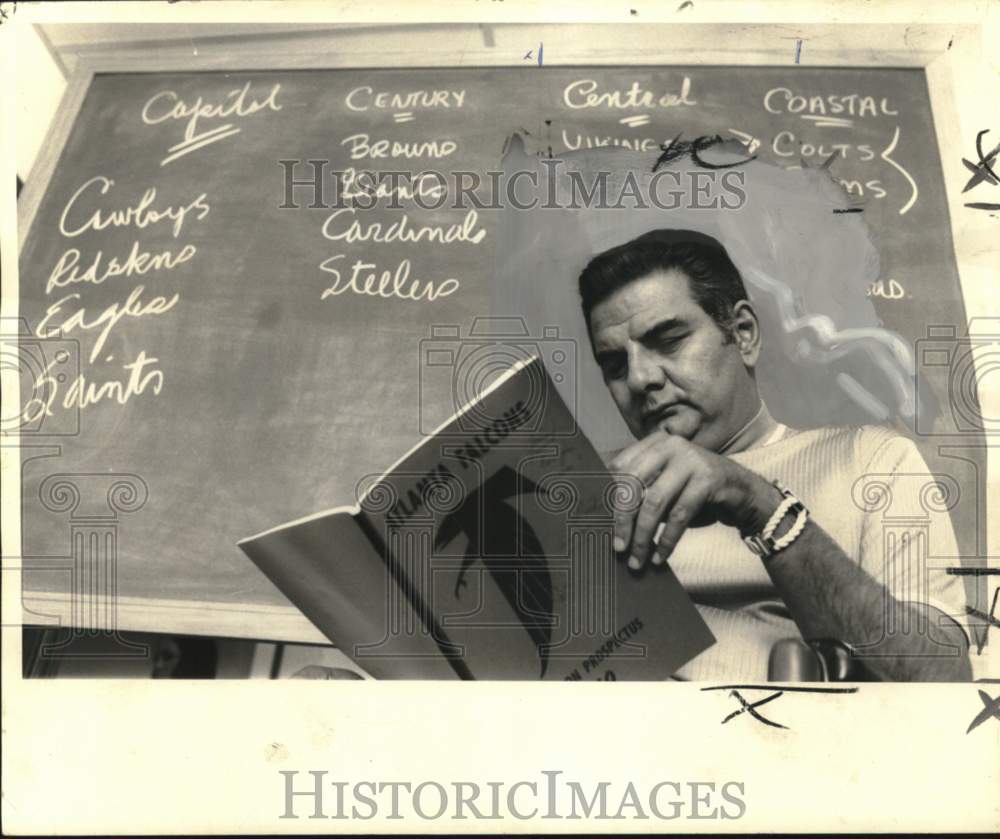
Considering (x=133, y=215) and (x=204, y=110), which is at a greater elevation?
(x=204, y=110)

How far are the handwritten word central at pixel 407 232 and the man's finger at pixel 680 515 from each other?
70 cm

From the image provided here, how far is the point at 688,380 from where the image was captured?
248 cm

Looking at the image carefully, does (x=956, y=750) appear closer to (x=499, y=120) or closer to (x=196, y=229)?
(x=499, y=120)

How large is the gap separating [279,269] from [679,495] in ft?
3.20

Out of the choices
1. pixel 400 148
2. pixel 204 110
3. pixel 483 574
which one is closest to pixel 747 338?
pixel 483 574

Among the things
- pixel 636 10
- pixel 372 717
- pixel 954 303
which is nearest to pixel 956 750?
pixel 954 303

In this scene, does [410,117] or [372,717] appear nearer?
[372,717]

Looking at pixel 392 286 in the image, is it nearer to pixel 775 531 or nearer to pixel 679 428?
pixel 679 428

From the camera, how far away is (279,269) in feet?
8.24

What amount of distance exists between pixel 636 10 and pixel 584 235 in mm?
503

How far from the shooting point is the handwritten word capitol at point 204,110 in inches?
101

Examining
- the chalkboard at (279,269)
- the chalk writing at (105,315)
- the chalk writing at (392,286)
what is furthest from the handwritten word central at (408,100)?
the chalk writing at (105,315)
